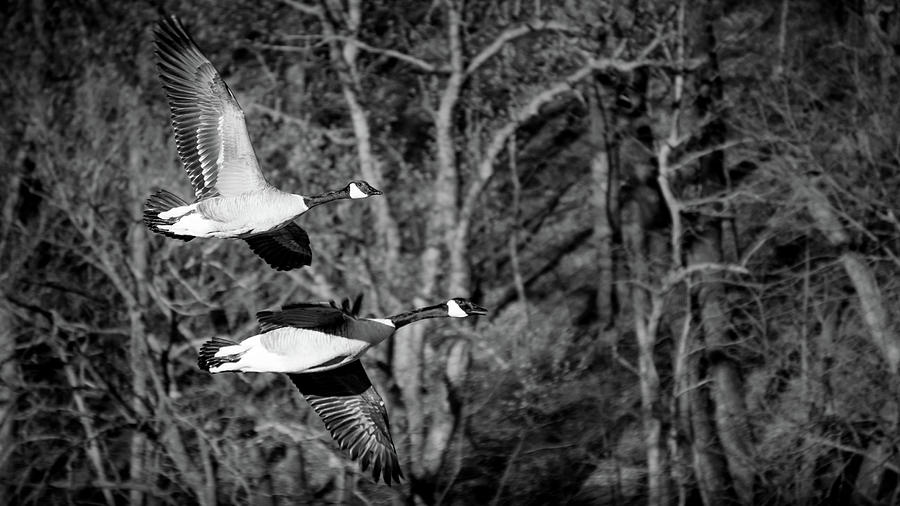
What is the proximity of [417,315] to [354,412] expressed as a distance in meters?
0.84

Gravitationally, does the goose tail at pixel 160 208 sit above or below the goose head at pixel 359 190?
below

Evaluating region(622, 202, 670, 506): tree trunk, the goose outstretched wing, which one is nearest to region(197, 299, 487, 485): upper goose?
the goose outstretched wing

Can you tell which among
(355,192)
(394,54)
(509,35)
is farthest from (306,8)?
(355,192)

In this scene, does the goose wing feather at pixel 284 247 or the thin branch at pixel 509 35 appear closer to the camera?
the goose wing feather at pixel 284 247

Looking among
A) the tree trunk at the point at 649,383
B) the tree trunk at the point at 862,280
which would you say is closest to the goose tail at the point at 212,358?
the tree trunk at the point at 649,383

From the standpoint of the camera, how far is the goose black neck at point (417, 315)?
1038 cm

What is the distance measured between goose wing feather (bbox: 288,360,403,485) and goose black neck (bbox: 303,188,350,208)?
3.76 feet

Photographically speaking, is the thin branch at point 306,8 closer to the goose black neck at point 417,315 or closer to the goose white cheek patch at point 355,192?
the goose white cheek patch at point 355,192

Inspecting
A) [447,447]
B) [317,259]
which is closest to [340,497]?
[447,447]

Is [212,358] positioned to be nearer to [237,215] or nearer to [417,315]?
[237,215]

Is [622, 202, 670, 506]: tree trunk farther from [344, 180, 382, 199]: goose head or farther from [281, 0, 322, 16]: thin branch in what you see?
[344, 180, 382, 199]: goose head

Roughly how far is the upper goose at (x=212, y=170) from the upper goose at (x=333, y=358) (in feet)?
2.62

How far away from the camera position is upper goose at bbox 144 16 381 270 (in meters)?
10.6

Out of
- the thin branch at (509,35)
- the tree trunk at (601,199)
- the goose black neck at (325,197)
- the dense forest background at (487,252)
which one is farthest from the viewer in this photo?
the tree trunk at (601,199)
